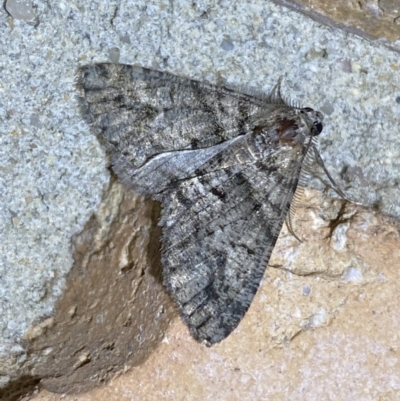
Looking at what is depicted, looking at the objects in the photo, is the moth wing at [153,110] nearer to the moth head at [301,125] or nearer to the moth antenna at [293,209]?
the moth head at [301,125]

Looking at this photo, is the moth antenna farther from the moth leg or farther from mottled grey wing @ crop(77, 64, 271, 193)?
mottled grey wing @ crop(77, 64, 271, 193)

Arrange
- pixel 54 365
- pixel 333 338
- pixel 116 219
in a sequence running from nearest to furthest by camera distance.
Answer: pixel 333 338 < pixel 54 365 < pixel 116 219

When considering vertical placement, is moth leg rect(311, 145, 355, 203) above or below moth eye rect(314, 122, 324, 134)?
below

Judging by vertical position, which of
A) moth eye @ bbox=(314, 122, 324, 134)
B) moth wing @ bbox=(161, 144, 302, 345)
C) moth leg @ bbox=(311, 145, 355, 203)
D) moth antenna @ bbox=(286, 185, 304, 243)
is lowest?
moth wing @ bbox=(161, 144, 302, 345)

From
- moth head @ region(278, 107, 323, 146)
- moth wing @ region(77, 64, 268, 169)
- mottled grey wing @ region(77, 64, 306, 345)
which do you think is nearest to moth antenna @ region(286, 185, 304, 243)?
mottled grey wing @ region(77, 64, 306, 345)

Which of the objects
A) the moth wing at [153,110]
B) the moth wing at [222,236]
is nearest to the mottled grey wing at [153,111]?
the moth wing at [153,110]

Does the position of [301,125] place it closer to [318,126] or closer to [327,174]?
[318,126]

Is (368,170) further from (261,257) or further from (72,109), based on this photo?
(72,109)

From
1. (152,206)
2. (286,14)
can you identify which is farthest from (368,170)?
(152,206)
